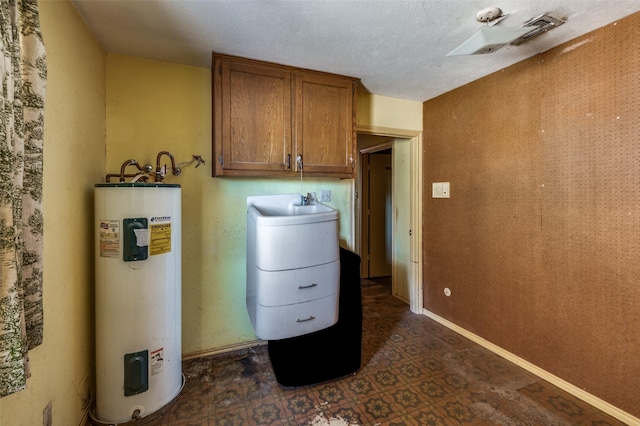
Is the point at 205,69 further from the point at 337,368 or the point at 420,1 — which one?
the point at 337,368

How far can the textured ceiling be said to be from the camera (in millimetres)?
1385

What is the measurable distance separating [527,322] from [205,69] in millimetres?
2917

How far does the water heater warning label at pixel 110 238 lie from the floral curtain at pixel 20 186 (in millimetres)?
491

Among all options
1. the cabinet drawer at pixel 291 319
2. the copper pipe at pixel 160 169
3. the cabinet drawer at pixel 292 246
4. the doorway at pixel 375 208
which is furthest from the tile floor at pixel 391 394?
the doorway at pixel 375 208

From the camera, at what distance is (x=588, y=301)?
167cm

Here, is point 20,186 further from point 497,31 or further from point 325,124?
point 497,31

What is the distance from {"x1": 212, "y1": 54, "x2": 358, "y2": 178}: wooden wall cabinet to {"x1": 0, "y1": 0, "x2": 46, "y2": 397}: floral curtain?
0.96m

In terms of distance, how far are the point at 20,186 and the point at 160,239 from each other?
754 millimetres

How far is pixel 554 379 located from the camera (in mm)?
1823

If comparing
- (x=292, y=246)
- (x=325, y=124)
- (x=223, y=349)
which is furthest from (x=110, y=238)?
(x=325, y=124)

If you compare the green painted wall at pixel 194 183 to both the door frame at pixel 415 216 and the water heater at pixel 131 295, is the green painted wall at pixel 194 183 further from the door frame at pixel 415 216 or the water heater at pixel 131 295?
the door frame at pixel 415 216

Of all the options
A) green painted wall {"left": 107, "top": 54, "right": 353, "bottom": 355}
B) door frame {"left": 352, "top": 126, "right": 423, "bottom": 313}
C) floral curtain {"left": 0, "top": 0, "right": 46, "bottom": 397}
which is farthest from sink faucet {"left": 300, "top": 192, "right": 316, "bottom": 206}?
floral curtain {"left": 0, "top": 0, "right": 46, "bottom": 397}

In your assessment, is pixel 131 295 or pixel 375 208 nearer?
pixel 131 295

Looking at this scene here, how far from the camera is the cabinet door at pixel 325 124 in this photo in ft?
6.76
